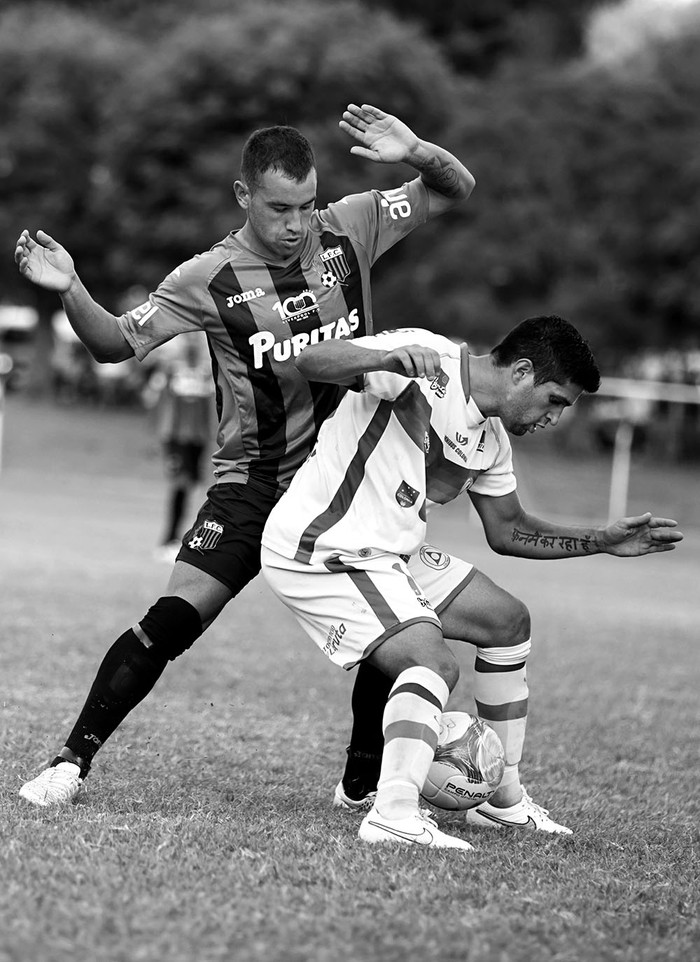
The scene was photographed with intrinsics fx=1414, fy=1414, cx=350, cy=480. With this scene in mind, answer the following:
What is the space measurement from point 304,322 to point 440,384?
25.7 inches

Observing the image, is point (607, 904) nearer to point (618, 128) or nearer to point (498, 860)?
point (498, 860)

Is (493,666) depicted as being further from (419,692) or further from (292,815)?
(292,815)

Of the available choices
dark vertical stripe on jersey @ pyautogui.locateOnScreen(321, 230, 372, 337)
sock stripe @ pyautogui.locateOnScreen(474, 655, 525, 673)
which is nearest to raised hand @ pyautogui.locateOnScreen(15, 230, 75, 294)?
dark vertical stripe on jersey @ pyautogui.locateOnScreen(321, 230, 372, 337)

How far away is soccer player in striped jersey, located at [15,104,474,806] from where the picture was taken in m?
5.41

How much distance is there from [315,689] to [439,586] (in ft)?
10.8

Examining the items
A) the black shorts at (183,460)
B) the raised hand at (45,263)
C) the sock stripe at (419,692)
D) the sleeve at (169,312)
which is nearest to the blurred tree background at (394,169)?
the black shorts at (183,460)

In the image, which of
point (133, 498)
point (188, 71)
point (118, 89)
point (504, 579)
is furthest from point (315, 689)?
point (118, 89)

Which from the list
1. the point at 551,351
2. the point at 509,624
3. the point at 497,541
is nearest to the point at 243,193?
the point at 551,351

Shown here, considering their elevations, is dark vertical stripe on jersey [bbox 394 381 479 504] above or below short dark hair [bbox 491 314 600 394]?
below

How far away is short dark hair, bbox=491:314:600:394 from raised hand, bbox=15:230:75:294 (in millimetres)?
1641

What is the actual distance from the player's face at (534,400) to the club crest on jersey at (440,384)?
24cm

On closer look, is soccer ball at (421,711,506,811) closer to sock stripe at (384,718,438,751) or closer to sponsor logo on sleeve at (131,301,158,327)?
sock stripe at (384,718,438,751)

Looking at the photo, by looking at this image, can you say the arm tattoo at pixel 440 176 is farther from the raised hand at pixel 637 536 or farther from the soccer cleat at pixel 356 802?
the soccer cleat at pixel 356 802

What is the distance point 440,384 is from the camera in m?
5.32
